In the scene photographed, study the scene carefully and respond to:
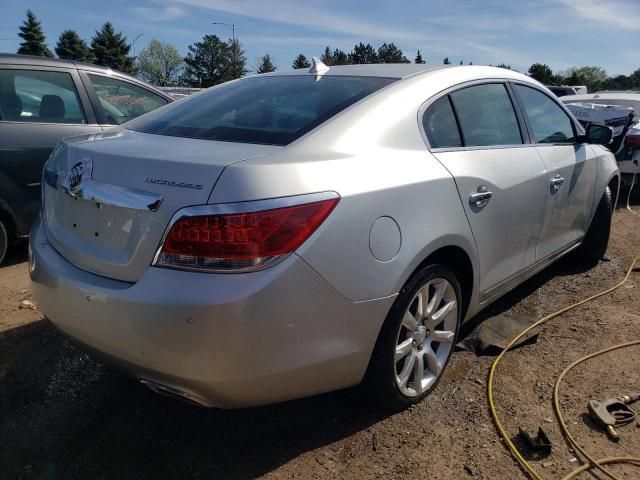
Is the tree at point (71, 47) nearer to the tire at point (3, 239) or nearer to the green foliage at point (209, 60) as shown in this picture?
the green foliage at point (209, 60)

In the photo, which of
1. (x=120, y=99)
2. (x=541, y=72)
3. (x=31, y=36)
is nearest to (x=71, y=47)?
(x=31, y=36)

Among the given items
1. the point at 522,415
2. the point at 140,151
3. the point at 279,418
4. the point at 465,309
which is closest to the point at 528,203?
the point at 465,309

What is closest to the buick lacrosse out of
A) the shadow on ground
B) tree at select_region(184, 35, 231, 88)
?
the shadow on ground

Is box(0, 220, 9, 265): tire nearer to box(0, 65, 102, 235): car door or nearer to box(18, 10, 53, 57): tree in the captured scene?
box(0, 65, 102, 235): car door

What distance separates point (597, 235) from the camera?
457 cm

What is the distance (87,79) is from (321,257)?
3.90 metres

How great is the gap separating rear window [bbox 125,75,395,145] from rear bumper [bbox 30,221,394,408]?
2.17 feet

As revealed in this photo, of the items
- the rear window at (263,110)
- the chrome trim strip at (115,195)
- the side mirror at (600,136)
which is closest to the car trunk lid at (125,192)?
the chrome trim strip at (115,195)

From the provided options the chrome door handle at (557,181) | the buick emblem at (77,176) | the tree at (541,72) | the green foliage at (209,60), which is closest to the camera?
the buick emblem at (77,176)

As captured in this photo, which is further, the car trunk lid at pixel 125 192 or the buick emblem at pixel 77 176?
the buick emblem at pixel 77 176

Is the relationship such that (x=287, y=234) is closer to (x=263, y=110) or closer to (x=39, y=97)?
(x=263, y=110)

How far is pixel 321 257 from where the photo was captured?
6.48 ft

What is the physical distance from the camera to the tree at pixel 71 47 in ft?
223

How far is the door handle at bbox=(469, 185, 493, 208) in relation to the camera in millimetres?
2688
